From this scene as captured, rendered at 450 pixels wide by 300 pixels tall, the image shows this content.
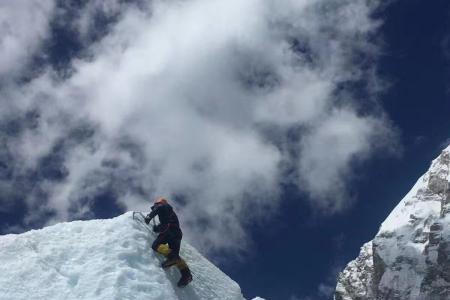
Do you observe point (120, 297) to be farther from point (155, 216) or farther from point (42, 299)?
point (155, 216)

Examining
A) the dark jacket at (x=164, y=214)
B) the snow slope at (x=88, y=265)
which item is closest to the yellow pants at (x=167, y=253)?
the snow slope at (x=88, y=265)

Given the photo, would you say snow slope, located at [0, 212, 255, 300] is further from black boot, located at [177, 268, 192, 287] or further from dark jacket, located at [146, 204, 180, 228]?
dark jacket, located at [146, 204, 180, 228]

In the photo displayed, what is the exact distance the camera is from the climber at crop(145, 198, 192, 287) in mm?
21969

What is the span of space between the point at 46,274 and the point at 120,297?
2276 mm

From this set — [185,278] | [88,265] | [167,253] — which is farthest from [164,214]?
[88,265]

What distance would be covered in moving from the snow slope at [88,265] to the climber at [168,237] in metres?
0.25

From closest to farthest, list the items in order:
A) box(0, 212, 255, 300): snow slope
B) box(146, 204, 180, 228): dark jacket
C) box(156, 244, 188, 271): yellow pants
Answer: box(0, 212, 255, 300): snow slope → box(156, 244, 188, 271): yellow pants → box(146, 204, 180, 228): dark jacket

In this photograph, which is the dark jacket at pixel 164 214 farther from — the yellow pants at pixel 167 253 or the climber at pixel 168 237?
the yellow pants at pixel 167 253

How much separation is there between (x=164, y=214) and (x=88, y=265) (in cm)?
367

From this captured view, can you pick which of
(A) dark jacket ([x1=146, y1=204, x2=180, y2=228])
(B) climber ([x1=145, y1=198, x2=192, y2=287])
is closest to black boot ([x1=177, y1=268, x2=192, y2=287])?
(B) climber ([x1=145, y1=198, x2=192, y2=287])

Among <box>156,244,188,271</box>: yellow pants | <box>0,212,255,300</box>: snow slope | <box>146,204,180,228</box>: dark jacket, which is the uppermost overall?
<box>146,204,180,228</box>: dark jacket

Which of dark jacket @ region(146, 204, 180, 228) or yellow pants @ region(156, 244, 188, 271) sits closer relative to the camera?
yellow pants @ region(156, 244, 188, 271)

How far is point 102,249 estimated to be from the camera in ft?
68.2

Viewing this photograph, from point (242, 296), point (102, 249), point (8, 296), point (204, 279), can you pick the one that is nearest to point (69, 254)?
point (102, 249)
